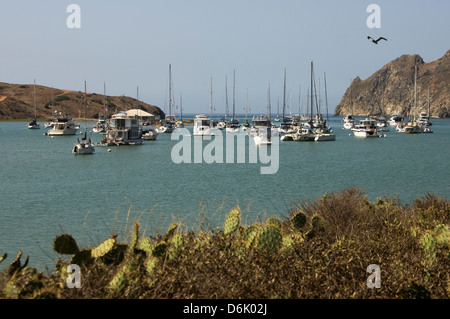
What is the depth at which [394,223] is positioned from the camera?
1100 centimetres

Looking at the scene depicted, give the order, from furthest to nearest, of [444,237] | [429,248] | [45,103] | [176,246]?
[45,103] < [444,237] < [429,248] < [176,246]

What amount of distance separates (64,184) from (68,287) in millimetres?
26851

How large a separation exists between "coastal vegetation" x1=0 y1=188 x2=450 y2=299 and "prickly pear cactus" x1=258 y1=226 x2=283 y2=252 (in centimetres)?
2

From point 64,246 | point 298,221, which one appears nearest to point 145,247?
point 64,246

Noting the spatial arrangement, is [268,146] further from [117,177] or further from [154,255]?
[154,255]

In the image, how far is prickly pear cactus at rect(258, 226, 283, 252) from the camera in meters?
8.45

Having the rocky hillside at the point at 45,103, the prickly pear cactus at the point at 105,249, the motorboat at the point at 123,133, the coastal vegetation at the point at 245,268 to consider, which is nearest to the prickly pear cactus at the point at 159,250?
the coastal vegetation at the point at 245,268

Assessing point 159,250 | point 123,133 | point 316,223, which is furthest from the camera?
point 123,133

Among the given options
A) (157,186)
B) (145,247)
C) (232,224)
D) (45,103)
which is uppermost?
(45,103)

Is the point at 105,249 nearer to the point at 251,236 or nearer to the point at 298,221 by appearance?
the point at 251,236

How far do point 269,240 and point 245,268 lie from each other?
129 cm

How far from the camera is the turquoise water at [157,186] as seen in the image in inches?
707

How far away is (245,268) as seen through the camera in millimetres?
7305
